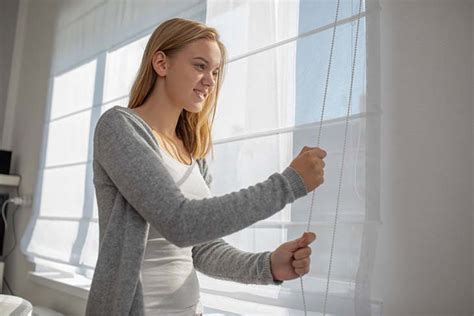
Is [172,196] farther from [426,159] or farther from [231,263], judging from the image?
[426,159]

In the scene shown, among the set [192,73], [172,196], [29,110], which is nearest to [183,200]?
[172,196]

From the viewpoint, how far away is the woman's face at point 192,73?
0.93 meters

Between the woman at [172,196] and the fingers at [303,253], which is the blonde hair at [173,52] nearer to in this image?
the woman at [172,196]

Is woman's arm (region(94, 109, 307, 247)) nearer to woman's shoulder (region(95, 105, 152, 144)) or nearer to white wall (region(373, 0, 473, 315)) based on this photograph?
woman's shoulder (region(95, 105, 152, 144))

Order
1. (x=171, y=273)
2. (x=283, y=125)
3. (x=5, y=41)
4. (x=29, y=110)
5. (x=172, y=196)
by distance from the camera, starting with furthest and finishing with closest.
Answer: (x=5, y=41), (x=29, y=110), (x=283, y=125), (x=171, y=273), (x=172, y=196)

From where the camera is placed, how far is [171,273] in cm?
87

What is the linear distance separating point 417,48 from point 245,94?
487mm

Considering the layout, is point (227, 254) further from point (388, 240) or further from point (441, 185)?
point (441, 185)

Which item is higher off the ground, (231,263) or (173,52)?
(173,52)

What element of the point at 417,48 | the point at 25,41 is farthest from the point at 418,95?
the point at 25,41

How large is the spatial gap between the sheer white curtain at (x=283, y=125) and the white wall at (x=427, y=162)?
0.03 metres

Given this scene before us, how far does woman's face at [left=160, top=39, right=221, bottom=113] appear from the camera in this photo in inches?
36.6

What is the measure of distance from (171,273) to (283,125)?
1.69ft

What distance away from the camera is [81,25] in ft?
7.50
